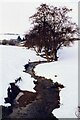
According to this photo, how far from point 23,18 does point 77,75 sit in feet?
1.32

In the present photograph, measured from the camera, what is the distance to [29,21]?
2971 mm

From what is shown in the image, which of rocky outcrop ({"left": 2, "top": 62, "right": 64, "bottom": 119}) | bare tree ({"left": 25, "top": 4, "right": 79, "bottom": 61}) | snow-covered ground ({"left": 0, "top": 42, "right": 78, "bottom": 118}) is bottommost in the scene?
rocky outcrop ({"left": 2, "top": 62, "right": 64, "bottom": 119})

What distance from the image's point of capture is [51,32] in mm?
2982

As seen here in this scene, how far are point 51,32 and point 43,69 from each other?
0.20 m

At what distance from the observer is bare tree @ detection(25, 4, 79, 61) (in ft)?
9.73

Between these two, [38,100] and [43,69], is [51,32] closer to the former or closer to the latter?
[43,69]

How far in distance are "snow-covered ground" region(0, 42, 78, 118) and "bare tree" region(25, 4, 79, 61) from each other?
3 centimetres

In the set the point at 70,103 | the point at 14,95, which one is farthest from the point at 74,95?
the point at 14,95

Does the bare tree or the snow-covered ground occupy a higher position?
the bare tree

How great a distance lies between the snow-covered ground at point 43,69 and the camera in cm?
295

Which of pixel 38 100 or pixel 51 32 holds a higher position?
pixel 51 32

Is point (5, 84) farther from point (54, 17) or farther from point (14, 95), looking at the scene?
point (54, 17)

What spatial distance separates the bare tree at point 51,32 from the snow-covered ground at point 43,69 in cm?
3

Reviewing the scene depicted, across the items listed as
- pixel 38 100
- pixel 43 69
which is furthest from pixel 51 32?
pixel 38 100
